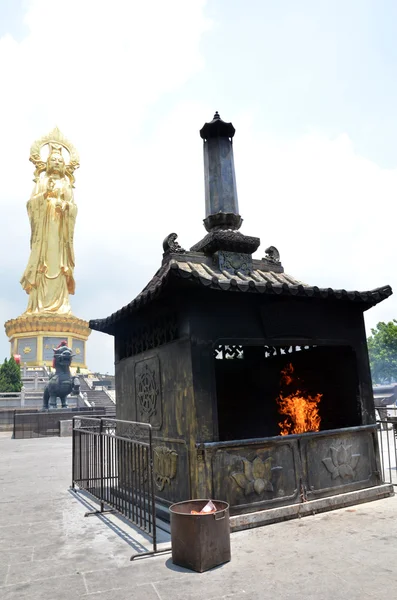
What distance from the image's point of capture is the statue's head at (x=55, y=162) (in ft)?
157

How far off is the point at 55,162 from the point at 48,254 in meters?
9.83

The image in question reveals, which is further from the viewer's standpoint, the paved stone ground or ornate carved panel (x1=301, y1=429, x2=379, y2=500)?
ornate carved panel (x1=301, y1=429, x2=379, y2=500)

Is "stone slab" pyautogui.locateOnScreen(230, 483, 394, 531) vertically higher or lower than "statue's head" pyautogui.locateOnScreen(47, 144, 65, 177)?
lower

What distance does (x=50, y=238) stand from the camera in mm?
47312

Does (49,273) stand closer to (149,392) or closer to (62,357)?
(62,357)

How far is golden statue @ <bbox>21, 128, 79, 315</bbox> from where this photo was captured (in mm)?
47000

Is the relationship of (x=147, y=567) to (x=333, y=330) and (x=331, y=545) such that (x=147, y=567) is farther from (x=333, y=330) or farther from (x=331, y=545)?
(x=333, y=330)

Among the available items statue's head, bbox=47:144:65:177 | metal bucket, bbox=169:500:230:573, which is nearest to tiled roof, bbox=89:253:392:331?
metal bucket, bbox=169:500:230:573

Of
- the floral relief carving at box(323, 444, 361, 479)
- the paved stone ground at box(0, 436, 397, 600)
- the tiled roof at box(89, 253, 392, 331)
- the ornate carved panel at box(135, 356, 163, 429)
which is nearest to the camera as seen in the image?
the paved stone ground at box(0, 436, 397, 600)

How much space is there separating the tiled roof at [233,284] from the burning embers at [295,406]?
2005 millimetres

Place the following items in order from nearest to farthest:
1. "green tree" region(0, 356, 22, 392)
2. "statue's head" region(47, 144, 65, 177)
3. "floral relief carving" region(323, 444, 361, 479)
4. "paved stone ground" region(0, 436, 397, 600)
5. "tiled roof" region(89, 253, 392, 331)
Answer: "paved stone ground" region(0, 436, 397, 600) < "tiled roof" region(89, 253, 392, 331) < "floral relief carving" region(323, 444, 361, 479) < "green tree" region(0, 356, 22, 392) < "statue's head" region(47, 144, 65, 177)

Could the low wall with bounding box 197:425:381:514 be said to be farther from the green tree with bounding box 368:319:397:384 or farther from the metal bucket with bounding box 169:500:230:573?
the green tree with bounding box 368:319:397:384

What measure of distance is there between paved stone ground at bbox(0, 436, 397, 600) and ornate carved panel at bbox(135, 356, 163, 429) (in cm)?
151

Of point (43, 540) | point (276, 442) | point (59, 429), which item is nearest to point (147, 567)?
point (43, 540)
